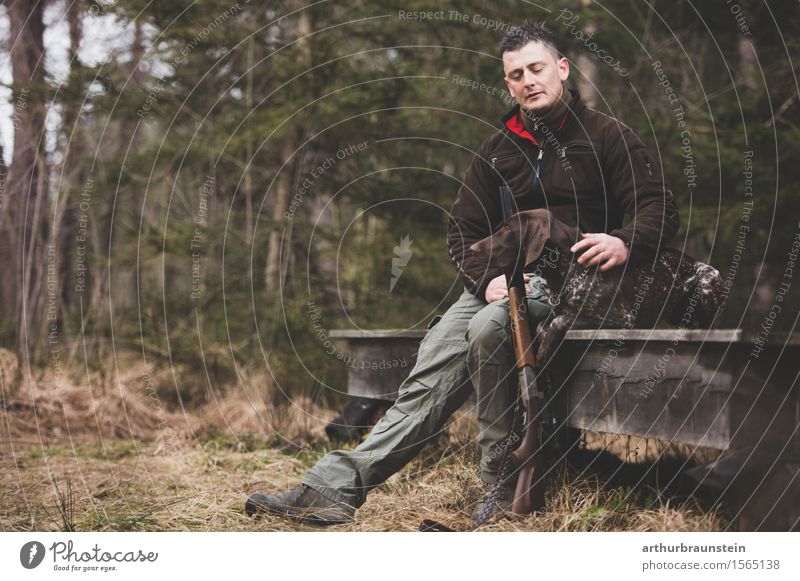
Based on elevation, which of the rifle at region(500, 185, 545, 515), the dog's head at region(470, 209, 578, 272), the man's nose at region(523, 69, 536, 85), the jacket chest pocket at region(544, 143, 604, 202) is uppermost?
the man's nose at region(523, 69, 536, 85)

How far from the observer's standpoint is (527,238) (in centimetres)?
313

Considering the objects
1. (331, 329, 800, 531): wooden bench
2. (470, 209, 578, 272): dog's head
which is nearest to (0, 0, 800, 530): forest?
(470, 209, 578, 272): dog's head

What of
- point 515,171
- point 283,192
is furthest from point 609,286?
point 283,192

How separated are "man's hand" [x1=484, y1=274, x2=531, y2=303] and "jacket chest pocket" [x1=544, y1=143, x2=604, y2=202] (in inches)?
16.2

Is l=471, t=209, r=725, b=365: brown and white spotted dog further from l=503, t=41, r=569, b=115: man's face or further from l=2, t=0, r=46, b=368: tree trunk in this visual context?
l=2, t=0, r=46, b=368: tree trunk

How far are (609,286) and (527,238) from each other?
0.37m

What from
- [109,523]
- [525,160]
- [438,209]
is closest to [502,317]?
[525,160]

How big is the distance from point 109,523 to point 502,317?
1.82 metres

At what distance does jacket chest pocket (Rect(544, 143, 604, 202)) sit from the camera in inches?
131

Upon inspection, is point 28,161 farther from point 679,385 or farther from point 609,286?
point 679,385

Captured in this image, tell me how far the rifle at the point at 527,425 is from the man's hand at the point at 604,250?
0.82 ft

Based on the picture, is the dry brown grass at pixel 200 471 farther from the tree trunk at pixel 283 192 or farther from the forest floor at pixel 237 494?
the tree trunk at pixel 283 192

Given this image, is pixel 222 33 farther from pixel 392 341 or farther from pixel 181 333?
pixel 392 341
